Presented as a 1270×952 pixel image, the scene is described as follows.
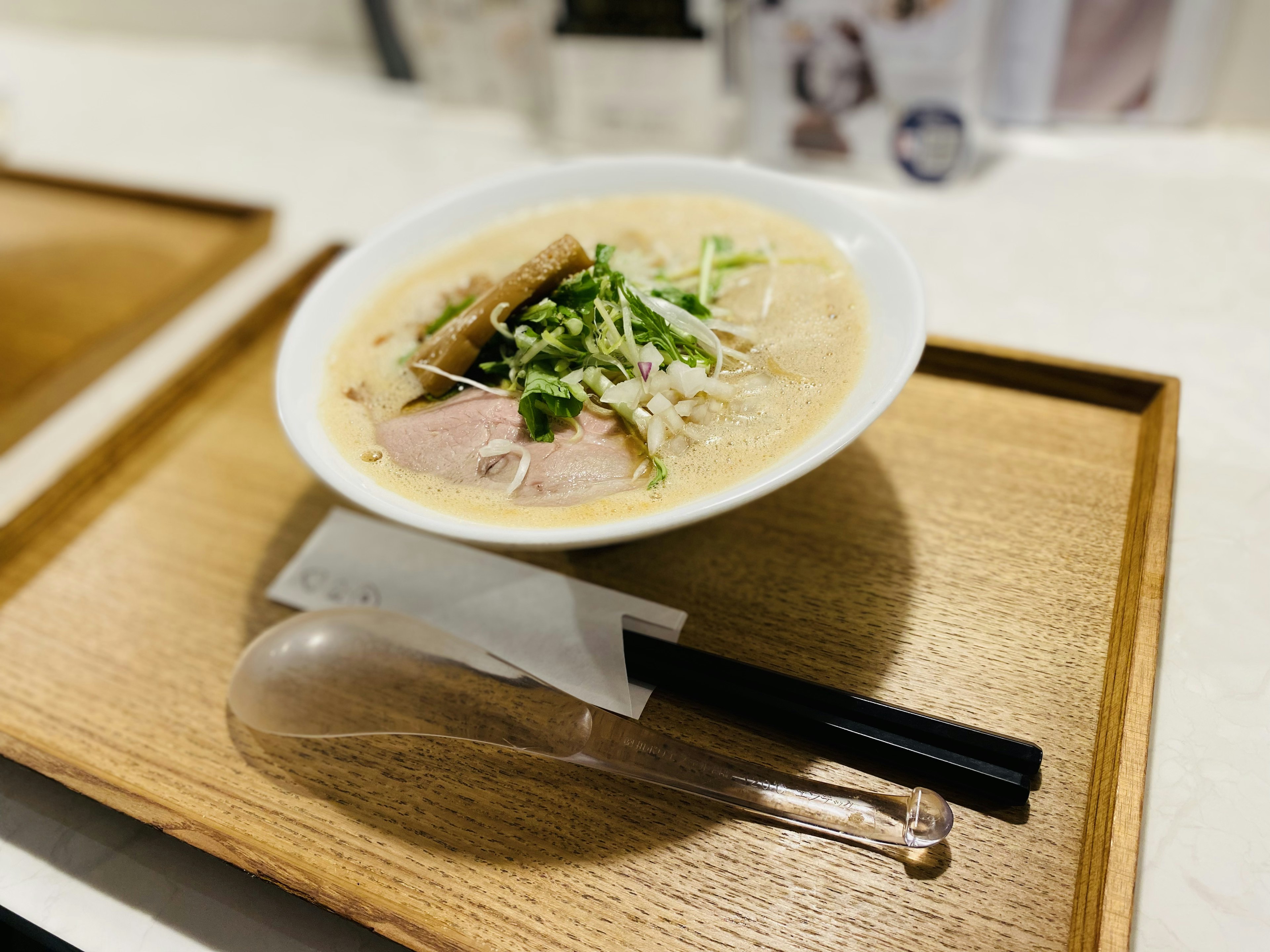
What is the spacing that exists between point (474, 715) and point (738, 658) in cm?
31

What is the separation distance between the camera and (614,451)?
0.96 m

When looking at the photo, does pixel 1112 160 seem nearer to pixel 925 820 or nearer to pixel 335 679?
pixel 925 820

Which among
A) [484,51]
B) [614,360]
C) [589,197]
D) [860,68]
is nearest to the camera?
[614,360]

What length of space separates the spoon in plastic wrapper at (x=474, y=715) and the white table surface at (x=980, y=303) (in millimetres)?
191

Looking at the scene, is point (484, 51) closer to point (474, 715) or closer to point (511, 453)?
point (511, 453)

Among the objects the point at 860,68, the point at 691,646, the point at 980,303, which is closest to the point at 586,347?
the point at 691,646

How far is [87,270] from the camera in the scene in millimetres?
1824

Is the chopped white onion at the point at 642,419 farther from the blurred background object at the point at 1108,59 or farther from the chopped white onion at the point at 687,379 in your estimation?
the blurred background object at the point at 1108,59

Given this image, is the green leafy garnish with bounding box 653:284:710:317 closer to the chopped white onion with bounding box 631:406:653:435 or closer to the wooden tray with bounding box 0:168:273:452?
the chopped white onion with bounding box 631:406:653:435

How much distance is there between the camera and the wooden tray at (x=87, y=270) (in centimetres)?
158

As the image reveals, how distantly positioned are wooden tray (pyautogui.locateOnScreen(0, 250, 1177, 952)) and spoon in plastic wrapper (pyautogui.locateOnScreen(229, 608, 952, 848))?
1.1 inches

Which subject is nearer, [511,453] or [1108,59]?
[511,453]

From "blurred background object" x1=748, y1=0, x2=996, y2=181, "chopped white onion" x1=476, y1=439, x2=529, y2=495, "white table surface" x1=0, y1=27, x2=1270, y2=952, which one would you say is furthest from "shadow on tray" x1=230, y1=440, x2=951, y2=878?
"blurred background object" x1=748, y1=0, x2=996, y2=181

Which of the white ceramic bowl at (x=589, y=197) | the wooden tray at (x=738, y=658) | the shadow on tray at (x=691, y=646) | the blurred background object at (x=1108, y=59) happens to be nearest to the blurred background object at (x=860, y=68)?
the blurred background object at (x=1108, y=59)
